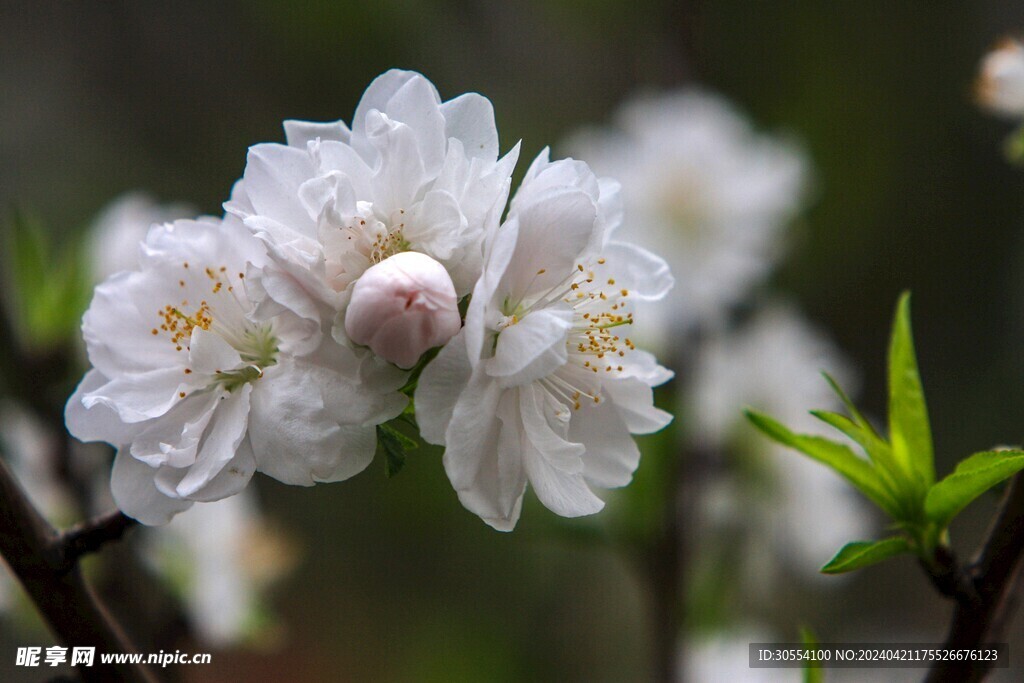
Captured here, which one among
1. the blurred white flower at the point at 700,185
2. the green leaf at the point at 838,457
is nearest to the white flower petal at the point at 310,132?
the green leaf at the point at 838,457

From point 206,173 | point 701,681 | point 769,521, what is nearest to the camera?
point 701,681

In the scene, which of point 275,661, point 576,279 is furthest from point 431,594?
point 576,279

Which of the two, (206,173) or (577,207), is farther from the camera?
(206,173)

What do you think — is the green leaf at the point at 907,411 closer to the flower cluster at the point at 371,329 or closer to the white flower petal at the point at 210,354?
the flower cluster at the point at 371,329

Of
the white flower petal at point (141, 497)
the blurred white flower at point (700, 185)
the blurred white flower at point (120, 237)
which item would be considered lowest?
the white flower petal at point (141, 497)

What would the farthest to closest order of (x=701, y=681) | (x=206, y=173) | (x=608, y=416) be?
1. (x=206, y=173)
2. (x=701, y=681)
3. (x=608, y=416)

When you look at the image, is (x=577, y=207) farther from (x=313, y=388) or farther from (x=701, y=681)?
(x=701, y=681)
